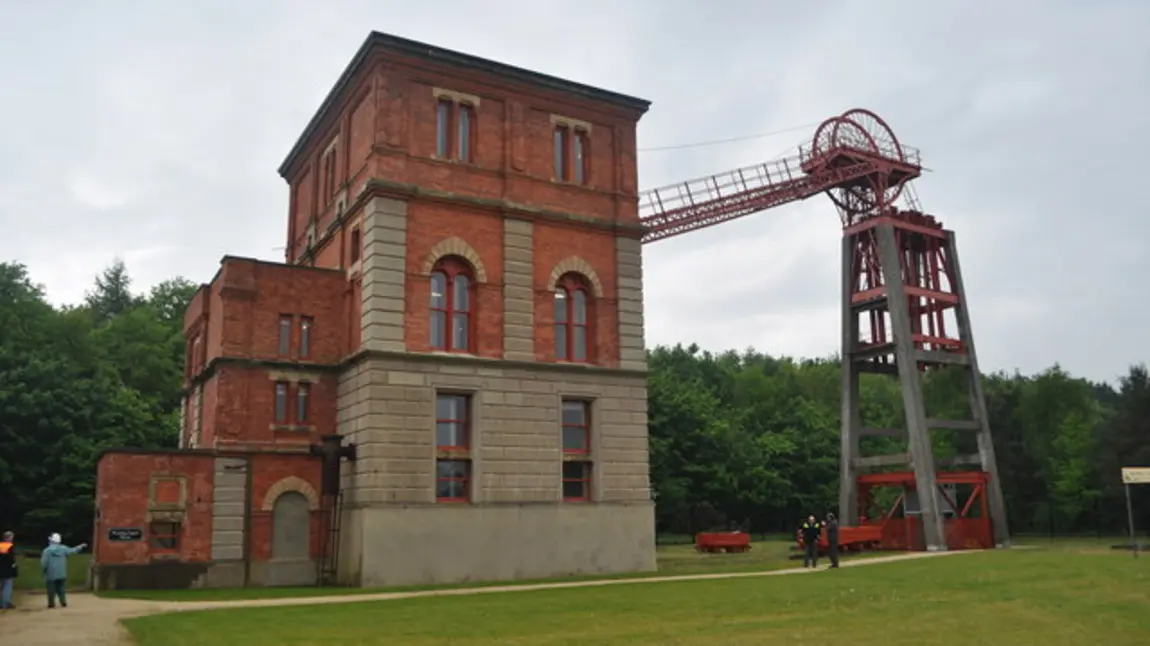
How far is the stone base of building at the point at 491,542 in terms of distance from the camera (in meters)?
30.5

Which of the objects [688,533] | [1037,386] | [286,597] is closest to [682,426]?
[688,533]

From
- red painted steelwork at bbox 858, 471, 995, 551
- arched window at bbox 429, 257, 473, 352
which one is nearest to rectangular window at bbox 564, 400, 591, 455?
arched window at bbox 429, 257, 473, 352

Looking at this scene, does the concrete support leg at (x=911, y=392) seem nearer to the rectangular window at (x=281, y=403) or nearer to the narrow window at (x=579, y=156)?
the narrow window at (x=579, y=156)

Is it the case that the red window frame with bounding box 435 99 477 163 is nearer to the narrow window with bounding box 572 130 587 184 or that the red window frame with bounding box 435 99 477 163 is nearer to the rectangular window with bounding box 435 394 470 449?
the narrow window with bounding box 572 130 587 184

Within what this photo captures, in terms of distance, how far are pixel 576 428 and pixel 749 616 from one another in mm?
16001

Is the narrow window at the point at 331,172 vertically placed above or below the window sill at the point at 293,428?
above

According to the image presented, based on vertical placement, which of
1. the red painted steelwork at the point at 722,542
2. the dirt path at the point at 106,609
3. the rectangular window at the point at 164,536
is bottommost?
the dirt path at the point at 106,609

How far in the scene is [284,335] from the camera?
112ft

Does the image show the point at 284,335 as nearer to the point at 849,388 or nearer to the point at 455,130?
the point at 455,130

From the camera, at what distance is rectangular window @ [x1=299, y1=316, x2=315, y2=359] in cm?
3428

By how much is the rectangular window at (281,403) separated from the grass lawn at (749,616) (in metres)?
11.6

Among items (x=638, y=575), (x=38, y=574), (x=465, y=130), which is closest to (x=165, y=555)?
(x=38, y=574)

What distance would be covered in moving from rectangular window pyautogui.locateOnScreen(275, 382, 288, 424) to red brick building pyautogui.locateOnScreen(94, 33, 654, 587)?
6 centimetres

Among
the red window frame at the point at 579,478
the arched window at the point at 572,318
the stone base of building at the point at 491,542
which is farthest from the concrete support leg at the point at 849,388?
the red window frame at the point at 579,478
